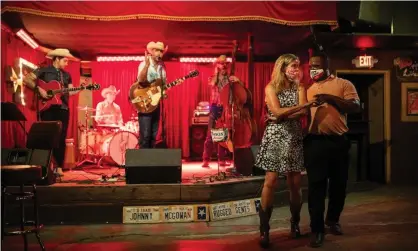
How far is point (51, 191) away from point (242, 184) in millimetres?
2898

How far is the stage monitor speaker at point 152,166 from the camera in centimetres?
648

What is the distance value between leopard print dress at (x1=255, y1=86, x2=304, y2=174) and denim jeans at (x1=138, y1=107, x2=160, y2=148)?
3.43m

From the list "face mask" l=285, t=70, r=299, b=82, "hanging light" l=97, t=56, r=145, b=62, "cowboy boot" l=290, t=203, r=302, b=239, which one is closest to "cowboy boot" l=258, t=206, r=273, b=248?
"cowboy boot" l=290, t=203, r=302, b=239

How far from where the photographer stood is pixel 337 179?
203 inches

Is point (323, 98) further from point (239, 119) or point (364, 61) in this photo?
point (364, 61)

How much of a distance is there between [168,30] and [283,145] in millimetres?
5572

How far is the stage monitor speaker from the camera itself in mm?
6484

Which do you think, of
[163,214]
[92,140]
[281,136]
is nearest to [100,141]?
[92,140]

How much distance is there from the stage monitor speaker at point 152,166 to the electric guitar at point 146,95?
1.66m

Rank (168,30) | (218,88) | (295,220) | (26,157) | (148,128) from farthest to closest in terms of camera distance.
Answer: (168,30), (218,88), (148,128), (26,157), (295,220)

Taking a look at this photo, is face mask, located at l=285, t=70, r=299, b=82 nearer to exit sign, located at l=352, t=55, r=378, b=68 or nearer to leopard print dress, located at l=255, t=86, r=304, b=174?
leopard print dress, located at l=255, t=86, r=304, b=174

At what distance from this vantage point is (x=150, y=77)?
819 centimetres

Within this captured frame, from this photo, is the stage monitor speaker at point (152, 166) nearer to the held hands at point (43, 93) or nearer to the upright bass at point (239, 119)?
the upright bass at point (239, 119)

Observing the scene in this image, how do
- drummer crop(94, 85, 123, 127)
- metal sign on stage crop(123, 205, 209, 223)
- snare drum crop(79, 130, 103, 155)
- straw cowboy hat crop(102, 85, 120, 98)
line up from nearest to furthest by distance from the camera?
metal sign on stage crop(123, 205, 209, 223), snare drum crop(79, 130, 103, 155), drummer crop(94, 85, 123, 127), straw cowboy hat crop(102, 85, 120, 98)
